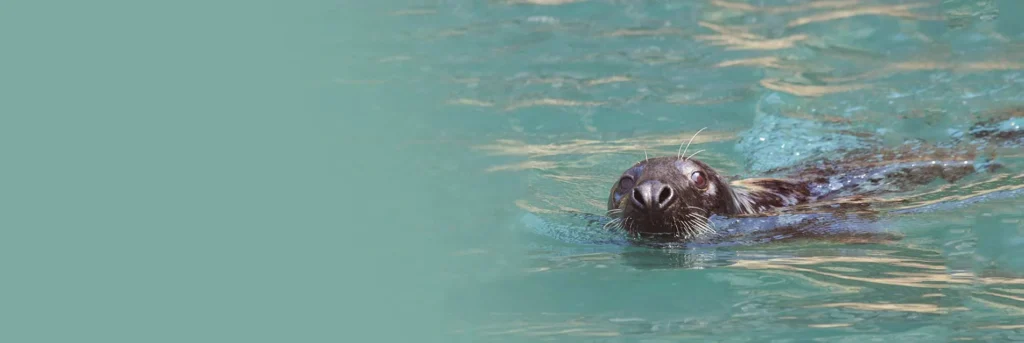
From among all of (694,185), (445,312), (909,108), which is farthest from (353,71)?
(445,312)

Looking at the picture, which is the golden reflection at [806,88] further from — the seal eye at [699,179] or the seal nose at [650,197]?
the seal nose at [650,197]

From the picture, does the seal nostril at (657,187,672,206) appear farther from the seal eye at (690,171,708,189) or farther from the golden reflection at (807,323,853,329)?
the golden reflection at (807,323,853,329)

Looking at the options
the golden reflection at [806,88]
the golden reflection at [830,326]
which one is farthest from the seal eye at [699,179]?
the golden reflection at [806,88]

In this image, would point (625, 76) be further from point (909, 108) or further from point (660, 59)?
point (909, 108)

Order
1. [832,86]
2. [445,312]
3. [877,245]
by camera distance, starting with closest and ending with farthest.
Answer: [445,312], [877,245], [832,86]

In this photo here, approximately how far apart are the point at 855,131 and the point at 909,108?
0.78 m

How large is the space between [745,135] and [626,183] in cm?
351

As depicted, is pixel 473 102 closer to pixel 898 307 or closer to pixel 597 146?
pixel 597 146

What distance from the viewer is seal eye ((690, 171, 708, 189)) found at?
23.9 feet

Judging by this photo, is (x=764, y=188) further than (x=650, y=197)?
Yes

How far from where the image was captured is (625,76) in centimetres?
1225

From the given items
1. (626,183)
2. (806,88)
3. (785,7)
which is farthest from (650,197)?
(785,7)

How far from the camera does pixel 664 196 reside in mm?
6762

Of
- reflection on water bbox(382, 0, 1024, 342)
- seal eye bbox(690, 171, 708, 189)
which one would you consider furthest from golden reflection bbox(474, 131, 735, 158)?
seal eye bbox(690, 171, 708, 189)
